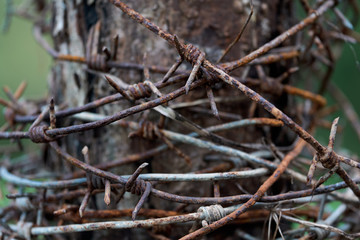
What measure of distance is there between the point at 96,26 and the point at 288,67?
1.18ft

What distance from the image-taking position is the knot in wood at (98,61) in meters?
0.57

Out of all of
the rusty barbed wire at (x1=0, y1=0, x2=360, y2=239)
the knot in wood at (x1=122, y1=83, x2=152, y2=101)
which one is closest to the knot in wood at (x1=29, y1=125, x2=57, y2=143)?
the rusty barbed wire at (x1=0, y1=0, x2=360, y2=239)

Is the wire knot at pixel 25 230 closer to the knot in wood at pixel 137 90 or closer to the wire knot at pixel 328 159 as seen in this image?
the knot in wood at pixel 137 90

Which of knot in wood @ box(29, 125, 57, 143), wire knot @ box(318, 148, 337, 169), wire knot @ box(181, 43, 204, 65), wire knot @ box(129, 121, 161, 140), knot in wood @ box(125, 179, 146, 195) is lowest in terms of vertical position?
knot in wood @ box(125, 179, 146, 195)

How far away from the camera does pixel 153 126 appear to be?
1.78 feet

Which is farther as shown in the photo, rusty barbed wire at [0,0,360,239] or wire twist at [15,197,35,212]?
wire twist at [15,197,35,212]

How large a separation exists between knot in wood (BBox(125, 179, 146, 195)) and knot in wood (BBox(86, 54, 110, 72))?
0.70 ft

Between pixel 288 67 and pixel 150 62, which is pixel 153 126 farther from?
pixel 288 67

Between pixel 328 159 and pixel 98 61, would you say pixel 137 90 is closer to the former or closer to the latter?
pixel 98 61

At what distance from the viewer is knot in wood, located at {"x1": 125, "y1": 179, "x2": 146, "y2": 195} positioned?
44 cm

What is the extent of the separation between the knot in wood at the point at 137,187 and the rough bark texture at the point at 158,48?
143 mm

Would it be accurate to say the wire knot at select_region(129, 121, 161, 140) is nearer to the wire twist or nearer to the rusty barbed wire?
the rusty barbed wire

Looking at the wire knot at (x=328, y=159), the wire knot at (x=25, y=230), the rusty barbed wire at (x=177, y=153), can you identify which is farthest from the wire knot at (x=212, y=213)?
the wire knot at (x=25, y=230)

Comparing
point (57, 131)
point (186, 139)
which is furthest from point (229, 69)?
point (57, 131)
